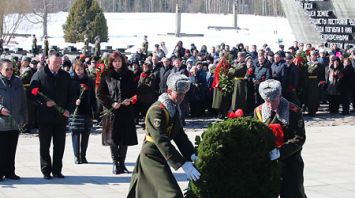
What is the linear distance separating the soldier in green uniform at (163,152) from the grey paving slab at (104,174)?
110 inches

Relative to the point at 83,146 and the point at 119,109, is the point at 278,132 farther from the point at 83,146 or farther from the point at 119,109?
the point at 83,146

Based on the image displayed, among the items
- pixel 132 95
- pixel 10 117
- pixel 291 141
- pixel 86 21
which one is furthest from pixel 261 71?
pixel 86 21

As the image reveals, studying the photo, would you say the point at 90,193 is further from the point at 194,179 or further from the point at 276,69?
the point at 276,69

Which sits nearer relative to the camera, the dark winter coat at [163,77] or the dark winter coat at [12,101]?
the dark winter coat at [12,101]

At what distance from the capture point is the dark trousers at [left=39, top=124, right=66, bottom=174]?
11.8 metres

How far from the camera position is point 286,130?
8336 millimetres

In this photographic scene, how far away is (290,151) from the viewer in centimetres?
813

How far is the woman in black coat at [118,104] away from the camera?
11953mm

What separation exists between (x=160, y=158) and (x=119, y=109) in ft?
13.1

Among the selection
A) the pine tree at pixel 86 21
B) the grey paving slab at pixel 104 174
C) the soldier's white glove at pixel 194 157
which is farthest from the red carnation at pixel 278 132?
the pine tree at pixel 86 21

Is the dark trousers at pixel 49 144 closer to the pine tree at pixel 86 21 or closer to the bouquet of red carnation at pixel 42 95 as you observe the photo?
the bouquet of red carnation at pixel 42 95

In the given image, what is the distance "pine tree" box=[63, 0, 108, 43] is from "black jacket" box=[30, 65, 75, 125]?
39219 mm

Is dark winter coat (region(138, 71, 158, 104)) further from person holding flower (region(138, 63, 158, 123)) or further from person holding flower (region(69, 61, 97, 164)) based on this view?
person holding flower (region(69, 61, 97, 164))

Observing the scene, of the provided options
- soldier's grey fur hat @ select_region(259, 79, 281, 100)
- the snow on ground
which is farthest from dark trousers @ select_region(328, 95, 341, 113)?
the snow on ground
